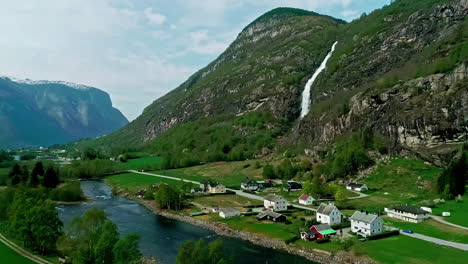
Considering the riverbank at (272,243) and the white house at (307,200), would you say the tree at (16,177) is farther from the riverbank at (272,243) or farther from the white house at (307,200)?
the white house at (307,200)

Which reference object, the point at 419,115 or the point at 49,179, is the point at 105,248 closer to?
the point at 49,179

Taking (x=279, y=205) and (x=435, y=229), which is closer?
(x=435, y=229)

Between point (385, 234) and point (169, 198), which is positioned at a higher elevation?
point (169, 198)

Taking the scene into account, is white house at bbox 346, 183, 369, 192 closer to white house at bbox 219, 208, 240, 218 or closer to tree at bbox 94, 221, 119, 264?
white house at bbox 219, 208, 240, 218

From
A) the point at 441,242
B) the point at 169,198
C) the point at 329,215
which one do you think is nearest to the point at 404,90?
the point at 329,215

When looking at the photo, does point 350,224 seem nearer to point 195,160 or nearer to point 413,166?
point 413,166

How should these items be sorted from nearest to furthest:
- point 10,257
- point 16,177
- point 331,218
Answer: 1. point 10,257
2. point 331,218
3. point 16,177

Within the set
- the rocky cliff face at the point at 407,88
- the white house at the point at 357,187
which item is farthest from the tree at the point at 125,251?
the rocky cliff face at the point at 407,88

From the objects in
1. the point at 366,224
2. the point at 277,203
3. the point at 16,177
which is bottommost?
the point at 366,224
